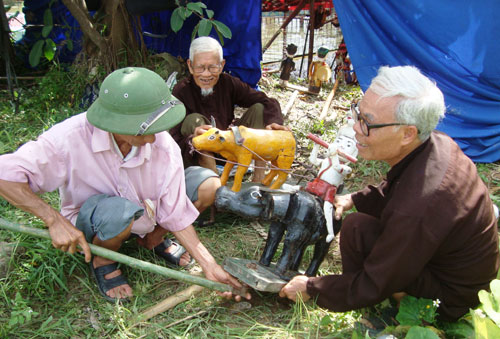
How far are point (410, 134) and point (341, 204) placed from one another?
683mm

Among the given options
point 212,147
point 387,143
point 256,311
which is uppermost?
point 387,143

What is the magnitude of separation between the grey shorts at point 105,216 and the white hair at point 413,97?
4.78 ft

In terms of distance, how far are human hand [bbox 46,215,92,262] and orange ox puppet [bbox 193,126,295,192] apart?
0.82m

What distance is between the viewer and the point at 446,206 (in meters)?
1.67

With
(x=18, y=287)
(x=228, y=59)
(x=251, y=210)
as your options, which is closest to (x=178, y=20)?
(x=228, y=59)

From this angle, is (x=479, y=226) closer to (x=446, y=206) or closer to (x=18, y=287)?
(x=446, y=206)

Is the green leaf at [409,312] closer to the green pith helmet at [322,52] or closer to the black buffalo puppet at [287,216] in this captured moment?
the black buffalo puppet at [287,216]

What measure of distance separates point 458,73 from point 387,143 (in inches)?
112

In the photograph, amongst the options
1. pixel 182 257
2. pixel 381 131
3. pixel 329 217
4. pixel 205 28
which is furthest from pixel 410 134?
pixel 205 28

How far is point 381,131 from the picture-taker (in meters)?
1.83

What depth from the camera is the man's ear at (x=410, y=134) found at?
1.78 m

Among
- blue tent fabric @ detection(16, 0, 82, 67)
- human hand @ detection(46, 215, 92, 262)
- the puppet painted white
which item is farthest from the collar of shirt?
blue tent fabric @ detection(16, 0, 82, 67)

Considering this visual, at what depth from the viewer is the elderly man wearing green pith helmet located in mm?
2080

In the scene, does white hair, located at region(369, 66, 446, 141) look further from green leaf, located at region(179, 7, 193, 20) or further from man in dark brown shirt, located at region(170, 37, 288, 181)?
green leaf, located at region(179, 7, 193, 20)
